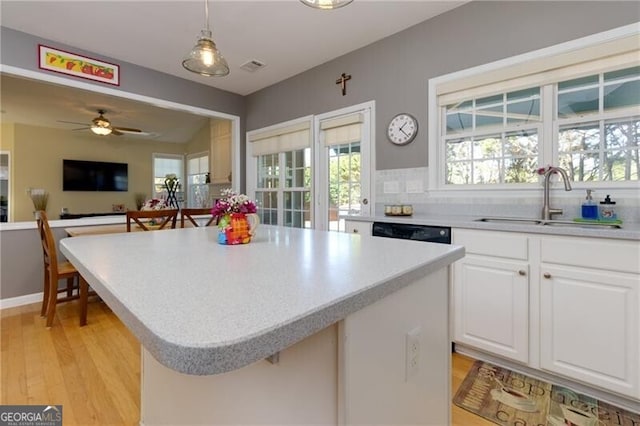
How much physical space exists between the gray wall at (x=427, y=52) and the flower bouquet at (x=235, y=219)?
1.88m

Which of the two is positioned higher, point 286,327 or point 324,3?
point 324,3

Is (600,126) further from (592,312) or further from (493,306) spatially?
(493,306)

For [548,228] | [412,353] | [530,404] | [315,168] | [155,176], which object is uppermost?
[155,176]

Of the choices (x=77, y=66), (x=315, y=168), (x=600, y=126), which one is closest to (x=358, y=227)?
(x=315, y=168)

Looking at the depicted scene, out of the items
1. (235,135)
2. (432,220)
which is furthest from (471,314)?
(235,135)

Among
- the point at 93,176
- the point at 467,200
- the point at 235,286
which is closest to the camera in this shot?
the point at 235,286

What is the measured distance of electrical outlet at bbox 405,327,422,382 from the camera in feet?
3.01

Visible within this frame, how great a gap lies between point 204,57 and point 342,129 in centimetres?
180

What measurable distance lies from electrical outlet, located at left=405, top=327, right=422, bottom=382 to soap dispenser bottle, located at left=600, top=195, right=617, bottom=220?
1683 mm

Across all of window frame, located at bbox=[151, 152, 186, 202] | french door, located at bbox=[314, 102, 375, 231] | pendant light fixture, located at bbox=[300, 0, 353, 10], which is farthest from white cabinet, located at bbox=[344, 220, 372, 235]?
window frame, located at bbox=[151, 152, 186, 202]

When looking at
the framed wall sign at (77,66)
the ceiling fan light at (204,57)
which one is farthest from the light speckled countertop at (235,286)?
the framed wall sign at (77,66)

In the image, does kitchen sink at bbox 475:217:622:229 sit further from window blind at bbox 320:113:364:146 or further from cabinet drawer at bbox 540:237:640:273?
window blind at bbox 320:113:364:146

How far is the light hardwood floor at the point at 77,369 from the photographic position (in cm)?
160

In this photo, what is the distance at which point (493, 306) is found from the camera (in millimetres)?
1908
